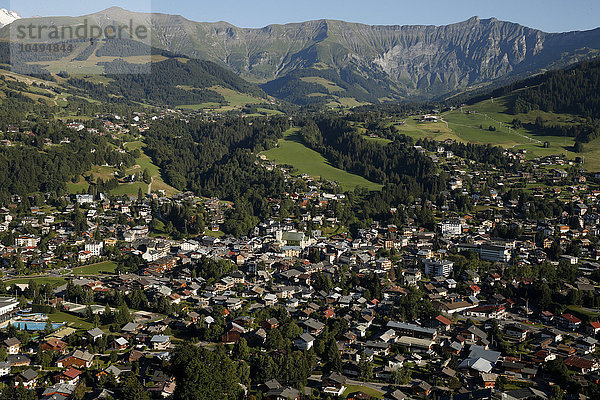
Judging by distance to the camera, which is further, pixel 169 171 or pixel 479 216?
pixel 169 171

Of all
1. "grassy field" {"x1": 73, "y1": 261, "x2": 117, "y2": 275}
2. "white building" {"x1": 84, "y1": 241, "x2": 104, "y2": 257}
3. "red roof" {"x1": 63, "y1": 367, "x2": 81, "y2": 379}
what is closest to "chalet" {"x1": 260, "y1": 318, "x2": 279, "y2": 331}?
"red roof" {"x1": 63, "y1": 367, "x2": 81, "y2": 379}

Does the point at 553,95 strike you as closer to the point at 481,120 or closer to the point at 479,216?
the point at 481,120

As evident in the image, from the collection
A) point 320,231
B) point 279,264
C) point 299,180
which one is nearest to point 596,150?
point 299,180

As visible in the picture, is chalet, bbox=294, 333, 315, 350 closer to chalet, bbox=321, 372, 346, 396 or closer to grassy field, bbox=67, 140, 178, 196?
chalet, bbox=321, 372, 346, 396

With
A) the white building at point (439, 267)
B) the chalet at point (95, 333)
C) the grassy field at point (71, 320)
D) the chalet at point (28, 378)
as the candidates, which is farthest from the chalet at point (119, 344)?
the white building at point (439, 267)

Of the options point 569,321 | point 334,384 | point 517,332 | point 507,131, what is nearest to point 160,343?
point 334,384

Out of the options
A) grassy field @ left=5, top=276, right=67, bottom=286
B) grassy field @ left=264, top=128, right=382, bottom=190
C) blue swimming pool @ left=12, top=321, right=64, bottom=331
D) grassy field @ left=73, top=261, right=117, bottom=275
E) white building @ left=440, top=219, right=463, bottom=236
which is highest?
grassy field @ left=264, top=128, right=382, bottom=190

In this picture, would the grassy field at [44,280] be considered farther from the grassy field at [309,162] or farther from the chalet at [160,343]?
the grassy field at [309,162]
